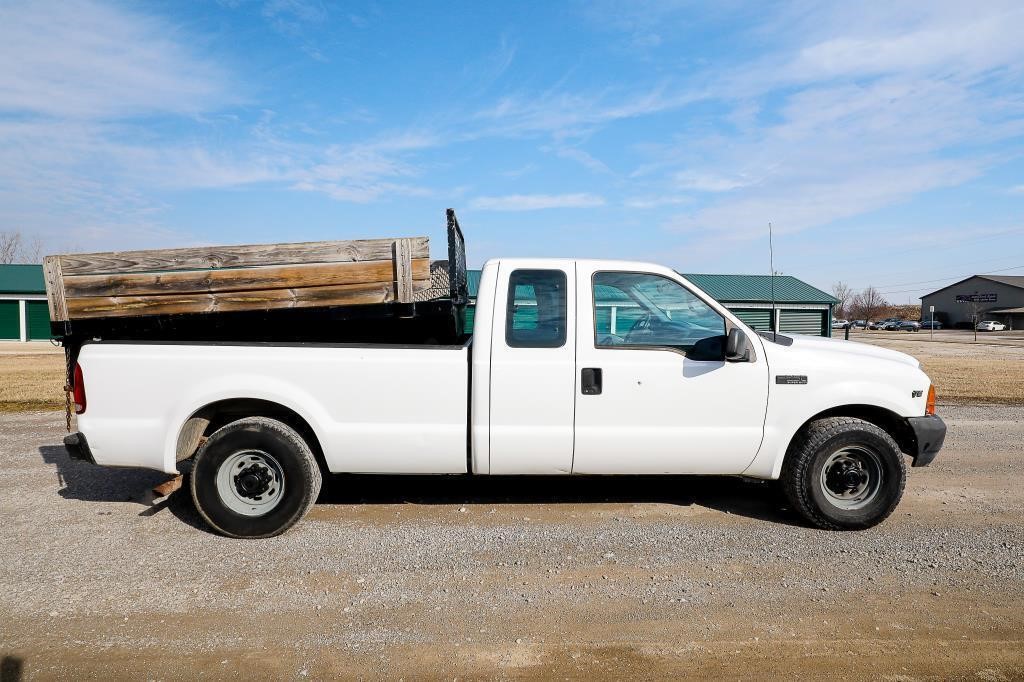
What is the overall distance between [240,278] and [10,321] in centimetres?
3451

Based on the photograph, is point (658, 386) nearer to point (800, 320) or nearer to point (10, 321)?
point (800, 320)

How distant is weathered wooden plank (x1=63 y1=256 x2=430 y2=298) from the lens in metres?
4.12

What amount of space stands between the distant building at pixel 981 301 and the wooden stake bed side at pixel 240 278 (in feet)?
272

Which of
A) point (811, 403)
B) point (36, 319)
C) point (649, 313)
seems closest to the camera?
point (811, 403)

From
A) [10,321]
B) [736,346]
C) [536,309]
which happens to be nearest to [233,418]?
[536,309]

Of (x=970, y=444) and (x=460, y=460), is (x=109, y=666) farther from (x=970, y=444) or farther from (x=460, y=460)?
(x=970, y=444)

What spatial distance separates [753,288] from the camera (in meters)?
31.2

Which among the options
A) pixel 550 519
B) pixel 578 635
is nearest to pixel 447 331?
pixel 550 519

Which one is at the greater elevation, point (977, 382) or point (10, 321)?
point (10, 321)

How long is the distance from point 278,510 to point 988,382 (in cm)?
1574

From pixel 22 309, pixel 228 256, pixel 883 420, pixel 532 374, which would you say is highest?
pixel 22 309

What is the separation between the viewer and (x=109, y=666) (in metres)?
2.79

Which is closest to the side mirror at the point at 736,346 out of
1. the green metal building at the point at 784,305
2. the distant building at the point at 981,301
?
the green metal building at the point at 784,305

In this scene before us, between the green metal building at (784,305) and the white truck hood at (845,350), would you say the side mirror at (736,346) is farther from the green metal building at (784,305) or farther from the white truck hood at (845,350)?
the green metal building at (784,305)
